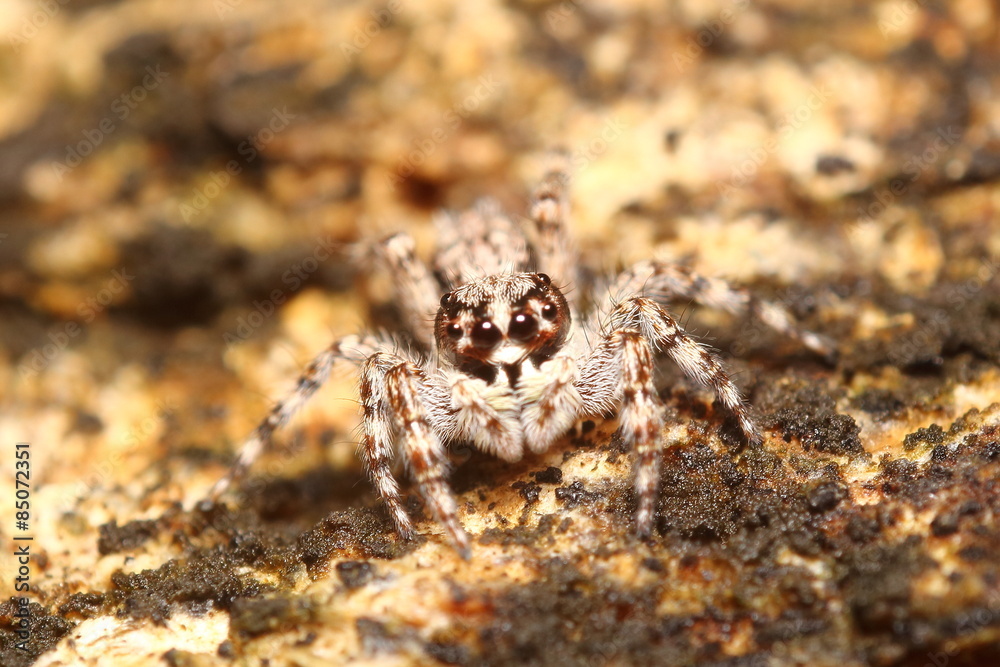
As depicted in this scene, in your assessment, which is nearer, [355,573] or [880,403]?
[355,573]

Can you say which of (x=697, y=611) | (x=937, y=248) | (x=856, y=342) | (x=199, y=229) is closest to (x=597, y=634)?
(x=697, y=611)

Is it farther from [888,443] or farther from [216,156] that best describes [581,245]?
[216,156]

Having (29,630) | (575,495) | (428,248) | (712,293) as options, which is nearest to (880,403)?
(712,293)

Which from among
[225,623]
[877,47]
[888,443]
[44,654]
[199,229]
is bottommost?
[44,654]

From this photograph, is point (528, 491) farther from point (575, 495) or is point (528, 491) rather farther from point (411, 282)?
point (411, 282)

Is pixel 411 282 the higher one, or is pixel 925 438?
pixel 411 282

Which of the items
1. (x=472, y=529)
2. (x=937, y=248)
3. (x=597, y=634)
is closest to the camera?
(x=597, y=634)
